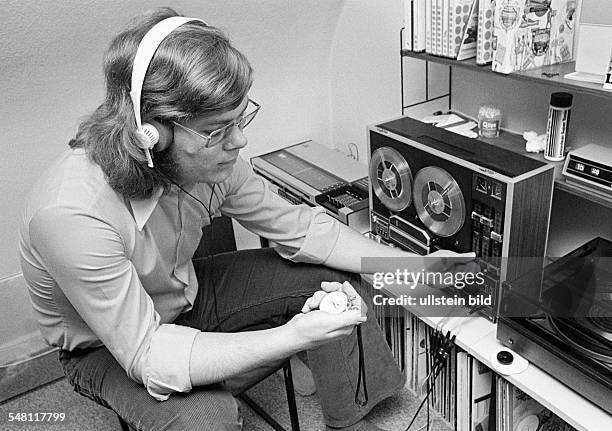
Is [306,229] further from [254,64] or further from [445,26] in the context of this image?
[254,64]

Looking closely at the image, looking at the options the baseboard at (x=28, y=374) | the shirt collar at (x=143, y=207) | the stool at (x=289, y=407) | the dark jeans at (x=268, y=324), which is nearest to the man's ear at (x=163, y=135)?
the shirt collar at (x=143, y=207)

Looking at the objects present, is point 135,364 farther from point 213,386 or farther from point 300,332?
point 300,332

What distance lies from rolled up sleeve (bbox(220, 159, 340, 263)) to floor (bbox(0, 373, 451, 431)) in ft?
1.74

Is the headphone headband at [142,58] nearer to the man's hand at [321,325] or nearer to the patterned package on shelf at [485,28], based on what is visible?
the man's hand at [321,325]

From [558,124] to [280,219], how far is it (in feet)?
2.19

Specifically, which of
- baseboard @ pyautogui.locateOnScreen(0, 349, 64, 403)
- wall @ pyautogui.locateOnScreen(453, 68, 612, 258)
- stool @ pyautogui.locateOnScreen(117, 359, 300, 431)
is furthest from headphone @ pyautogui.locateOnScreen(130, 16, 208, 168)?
baseboard @ pyautogui.locateOnScreen(0, 349, 64, 403)

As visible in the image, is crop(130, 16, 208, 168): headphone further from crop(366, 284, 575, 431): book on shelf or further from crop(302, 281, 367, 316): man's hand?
crop(366, 284, 575, 431): book on shelf

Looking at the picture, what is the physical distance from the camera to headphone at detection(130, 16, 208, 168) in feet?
3.21

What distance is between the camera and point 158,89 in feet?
3.22

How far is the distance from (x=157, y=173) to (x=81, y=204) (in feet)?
0.51

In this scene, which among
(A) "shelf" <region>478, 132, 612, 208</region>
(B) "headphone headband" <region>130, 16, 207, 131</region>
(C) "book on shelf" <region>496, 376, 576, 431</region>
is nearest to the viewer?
(B) "headphone headband" <region>130, 16, 207, 131</region>

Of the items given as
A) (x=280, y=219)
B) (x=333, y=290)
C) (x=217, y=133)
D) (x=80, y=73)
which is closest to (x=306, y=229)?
(x=280, y=219)

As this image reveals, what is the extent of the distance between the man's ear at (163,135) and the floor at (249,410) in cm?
95

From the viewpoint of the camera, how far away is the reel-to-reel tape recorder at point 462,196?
4.10ft
